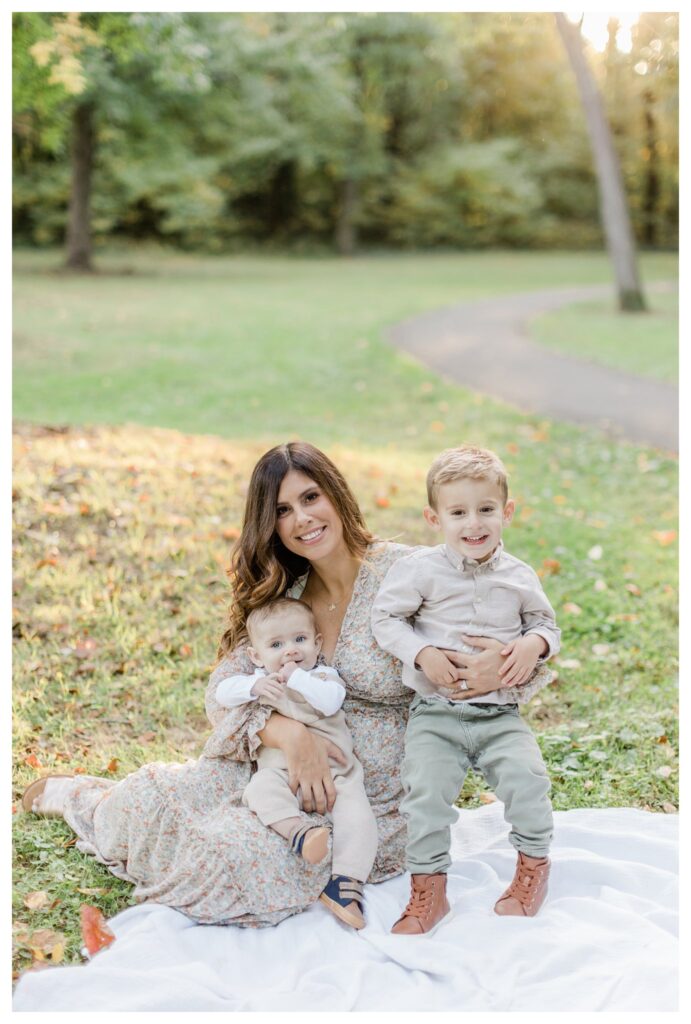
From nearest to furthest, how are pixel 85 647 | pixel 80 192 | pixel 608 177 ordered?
pixel 85 647, pixel 608 177, pixel 80 192

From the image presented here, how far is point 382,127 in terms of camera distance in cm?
3475

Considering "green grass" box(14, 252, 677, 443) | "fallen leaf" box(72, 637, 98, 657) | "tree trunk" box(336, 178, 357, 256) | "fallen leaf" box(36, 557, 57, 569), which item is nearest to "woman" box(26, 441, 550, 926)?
"fallen leaf" box(72, 637, 98, 657)

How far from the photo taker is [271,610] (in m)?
3.14

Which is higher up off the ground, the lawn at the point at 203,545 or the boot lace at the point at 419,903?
the lawn at the point at 203,545

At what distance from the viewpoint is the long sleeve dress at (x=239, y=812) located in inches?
115

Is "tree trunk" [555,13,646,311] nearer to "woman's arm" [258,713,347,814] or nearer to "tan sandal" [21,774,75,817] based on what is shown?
"tan sandal" [21,774,75,817]

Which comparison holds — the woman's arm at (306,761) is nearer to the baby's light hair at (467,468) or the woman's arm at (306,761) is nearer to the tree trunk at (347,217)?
the baby's light hair at (467,468)

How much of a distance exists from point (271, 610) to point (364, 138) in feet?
106

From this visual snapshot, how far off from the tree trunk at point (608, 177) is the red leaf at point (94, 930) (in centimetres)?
1505

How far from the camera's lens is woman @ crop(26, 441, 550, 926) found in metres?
2.94

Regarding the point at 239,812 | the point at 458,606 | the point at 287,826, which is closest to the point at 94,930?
the point at 239,812

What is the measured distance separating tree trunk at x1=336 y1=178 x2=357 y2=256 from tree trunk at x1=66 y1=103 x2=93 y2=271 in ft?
39.8

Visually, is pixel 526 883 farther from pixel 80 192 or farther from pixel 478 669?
pixel 80 192

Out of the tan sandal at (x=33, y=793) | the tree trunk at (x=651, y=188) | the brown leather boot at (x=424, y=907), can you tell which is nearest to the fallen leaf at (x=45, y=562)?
the tan sandal at (x=33, y=793)
